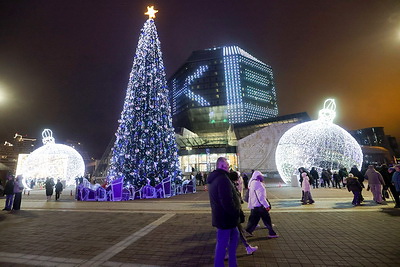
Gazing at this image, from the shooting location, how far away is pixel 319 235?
507cm

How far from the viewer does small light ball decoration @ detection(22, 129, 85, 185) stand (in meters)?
24.5

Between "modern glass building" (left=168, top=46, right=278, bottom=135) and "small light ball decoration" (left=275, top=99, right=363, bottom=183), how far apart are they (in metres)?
60.6

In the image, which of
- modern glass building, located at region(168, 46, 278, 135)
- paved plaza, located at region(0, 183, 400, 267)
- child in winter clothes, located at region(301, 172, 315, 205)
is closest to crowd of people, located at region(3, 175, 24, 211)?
paved plaza, located at region(0, 183, 400, 267)

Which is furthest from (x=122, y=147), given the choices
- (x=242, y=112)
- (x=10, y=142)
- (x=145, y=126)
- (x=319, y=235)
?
(x=10, y=142)

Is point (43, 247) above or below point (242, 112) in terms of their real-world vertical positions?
below

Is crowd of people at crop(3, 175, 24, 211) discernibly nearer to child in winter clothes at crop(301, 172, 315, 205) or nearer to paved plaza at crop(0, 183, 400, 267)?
paved plaza at crop(0, 183, 400, 267)

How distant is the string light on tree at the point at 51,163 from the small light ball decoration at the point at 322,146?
25.2 m

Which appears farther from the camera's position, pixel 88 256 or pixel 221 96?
pixel 221 96

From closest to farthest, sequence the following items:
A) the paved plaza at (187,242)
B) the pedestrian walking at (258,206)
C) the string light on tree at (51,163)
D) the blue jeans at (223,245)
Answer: the blue jeans at (223,245), the paved plaza at (187,242), the pedestrian walking at (258,206), the string light on tree at (51,163)

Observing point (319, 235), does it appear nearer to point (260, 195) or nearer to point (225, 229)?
point (260, 195)

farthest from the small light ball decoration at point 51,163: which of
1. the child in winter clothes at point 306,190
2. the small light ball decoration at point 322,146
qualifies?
the child in winter clothes at point 306,190

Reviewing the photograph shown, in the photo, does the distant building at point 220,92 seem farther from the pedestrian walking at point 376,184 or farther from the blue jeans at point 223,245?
the blue jeans at point 223,245

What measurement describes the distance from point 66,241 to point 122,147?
362 inches

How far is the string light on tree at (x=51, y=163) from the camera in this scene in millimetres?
24500
